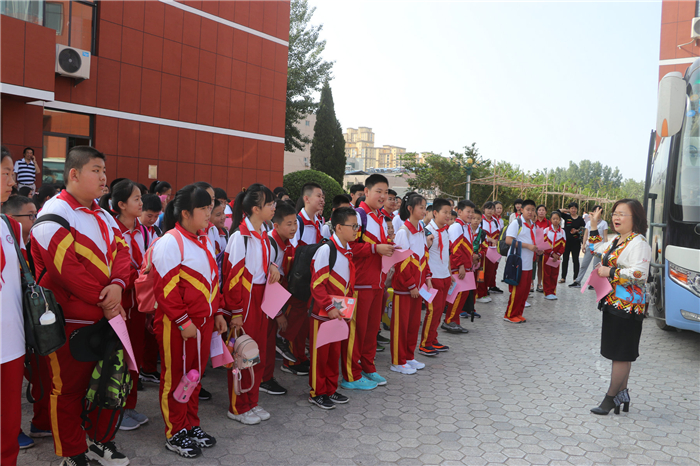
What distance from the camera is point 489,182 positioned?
896 inches

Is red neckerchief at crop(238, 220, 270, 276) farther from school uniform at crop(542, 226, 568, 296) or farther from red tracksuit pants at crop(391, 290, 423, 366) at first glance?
school uniform at crop(542, 226, 568, 296)

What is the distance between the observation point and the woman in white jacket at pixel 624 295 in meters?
4.19

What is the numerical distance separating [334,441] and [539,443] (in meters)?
1.58

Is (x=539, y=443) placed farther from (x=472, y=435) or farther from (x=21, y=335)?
(x=21, y=335)

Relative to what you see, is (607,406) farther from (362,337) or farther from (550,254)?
(550,254)

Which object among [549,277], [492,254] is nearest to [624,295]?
[492,254]

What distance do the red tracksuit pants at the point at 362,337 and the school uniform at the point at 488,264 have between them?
14.9ft

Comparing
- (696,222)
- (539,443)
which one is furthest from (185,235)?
(696,222)

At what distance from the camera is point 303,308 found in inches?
206

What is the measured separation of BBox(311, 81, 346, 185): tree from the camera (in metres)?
29.8

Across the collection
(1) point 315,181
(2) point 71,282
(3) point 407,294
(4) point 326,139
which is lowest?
(3) point 407,294

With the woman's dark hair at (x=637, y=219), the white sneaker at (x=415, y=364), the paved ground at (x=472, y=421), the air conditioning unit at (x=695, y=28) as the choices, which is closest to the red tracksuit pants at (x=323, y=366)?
the paved ground at (x=472, y=421)

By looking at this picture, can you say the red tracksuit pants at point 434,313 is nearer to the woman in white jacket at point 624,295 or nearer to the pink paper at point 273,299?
the woman in white jacket at point 624,295

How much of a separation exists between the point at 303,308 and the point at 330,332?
1024 mm
